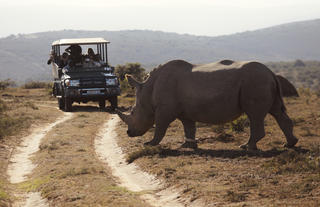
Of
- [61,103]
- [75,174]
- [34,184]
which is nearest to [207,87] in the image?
[75,174]

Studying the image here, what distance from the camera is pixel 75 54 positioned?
2633cm

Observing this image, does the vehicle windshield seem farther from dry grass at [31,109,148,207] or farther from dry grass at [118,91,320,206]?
dry grass at [118,91,320,206]

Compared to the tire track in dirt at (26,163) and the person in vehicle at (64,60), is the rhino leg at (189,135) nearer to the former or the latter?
the tire track in dirt at (26,163)

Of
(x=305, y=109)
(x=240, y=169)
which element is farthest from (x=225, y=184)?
(x=305, y=109)

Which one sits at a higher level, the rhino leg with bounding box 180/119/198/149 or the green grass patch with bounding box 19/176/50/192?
the rhino leg with bounding box 180/119/198/149

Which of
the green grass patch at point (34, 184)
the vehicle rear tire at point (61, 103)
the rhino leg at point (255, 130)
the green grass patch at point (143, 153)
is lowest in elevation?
the vehicle rear tire at point (61, 103)

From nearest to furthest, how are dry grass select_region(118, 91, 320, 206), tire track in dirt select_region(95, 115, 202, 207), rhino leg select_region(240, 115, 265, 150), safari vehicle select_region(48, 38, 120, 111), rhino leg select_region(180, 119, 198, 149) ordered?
dry grass select_region(118, 91, 320, 206) → tire track in dirt select_region(95, 115, 202, 207) → rhino leg select_region(240, 115, 265, 150) → rhino leg select_region(180, 119, 198, 149) → safari vehicle select_region(48, 38, 120, 111)

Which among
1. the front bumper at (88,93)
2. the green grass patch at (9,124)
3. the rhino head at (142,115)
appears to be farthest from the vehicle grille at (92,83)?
the rhino head at (142,115)

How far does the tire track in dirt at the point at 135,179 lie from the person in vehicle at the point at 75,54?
30.2 feet

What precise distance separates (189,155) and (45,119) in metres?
11.1

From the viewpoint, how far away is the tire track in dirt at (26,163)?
10.7m

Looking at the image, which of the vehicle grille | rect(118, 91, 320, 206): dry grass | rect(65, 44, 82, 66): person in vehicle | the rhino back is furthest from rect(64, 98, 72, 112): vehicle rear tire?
the rhino back

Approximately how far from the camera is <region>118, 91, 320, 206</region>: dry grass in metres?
9.33

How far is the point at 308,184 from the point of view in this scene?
9672 mm
